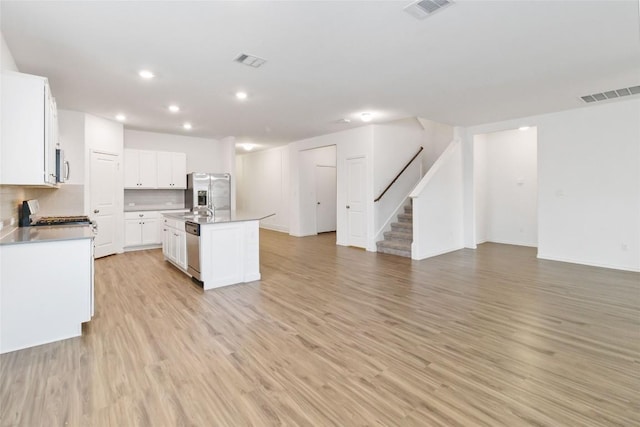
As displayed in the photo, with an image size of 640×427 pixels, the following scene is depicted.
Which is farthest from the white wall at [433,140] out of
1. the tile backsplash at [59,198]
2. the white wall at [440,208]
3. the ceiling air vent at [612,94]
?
the tile backsplash at [59,198]

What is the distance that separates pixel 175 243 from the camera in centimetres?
521

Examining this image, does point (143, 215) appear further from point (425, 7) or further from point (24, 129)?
point (425, 7)

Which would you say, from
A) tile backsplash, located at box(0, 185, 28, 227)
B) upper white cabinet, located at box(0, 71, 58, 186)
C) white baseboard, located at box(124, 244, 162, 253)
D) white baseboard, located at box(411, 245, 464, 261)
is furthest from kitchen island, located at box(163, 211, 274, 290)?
white baseboard, located at box(411, 245, 464, 261)

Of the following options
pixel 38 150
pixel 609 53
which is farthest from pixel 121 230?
pixel 609 53

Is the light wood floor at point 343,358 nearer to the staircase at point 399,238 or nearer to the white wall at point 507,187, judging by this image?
the staircase at point 399,238

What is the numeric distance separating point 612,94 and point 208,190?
779cm

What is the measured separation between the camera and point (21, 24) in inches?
107

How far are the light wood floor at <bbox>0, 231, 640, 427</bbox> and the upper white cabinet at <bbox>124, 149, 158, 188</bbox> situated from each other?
10.6ft

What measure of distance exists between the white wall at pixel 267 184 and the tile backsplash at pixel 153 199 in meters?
3.09

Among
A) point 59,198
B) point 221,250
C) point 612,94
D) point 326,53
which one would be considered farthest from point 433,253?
point 59,198

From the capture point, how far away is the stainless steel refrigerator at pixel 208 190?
7.50 metres

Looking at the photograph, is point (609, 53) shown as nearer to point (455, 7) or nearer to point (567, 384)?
point (455, 7)

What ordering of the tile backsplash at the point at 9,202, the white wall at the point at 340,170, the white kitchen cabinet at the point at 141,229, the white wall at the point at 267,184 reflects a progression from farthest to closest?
the white wall at the point at 267,184 → the white wall at the point at 340,170 → the white kitchen cabinet at the point at 141,229 → the tile backsplash at the point at 9,202

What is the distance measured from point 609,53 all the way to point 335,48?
2.90 metres
